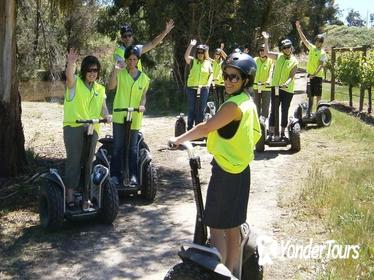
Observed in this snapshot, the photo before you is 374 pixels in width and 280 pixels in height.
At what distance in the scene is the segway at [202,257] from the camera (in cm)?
370

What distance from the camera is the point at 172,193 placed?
7.79 m

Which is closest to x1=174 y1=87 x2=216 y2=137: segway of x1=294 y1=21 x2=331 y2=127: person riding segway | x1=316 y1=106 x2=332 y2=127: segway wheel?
x1=294 y1=21 x2=331 y2=127: person riding segway

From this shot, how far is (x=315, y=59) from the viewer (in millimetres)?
12969

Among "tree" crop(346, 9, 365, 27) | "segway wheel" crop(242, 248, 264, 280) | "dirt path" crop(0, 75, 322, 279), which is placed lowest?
"dirt path" crop(0, 75, 322, 279)

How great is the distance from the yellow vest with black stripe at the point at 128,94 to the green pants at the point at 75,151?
42.2 inches

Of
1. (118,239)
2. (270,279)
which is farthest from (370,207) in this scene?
(118,239)

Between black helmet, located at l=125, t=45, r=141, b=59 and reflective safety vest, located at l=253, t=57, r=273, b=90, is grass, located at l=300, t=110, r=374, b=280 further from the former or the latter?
black helmet, located at l=125, t=45, r=141, b=59

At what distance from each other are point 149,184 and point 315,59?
723cm

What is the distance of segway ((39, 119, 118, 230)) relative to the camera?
587cm

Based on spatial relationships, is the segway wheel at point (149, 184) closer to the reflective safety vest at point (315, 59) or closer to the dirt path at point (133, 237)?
the dirt path at point (133, 237)

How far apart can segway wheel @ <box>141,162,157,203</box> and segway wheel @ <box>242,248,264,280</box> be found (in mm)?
2948

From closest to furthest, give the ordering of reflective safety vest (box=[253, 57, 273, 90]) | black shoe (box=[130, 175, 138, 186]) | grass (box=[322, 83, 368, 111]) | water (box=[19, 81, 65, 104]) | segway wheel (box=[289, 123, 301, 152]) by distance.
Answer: black shoe (box=[130, 175, 138, 186]) < segway wheel (box=[289, 123, 301, 152]) < reflective safety vest (box=[253, 57, 273, 90]) < grass (box=[322, 83, 368, 111]) < water (box=[19, 81, 65, 104])

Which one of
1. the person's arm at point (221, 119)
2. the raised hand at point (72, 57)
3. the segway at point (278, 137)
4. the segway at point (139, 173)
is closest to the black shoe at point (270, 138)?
the segway at point (278, 137)

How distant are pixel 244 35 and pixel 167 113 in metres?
5.17
